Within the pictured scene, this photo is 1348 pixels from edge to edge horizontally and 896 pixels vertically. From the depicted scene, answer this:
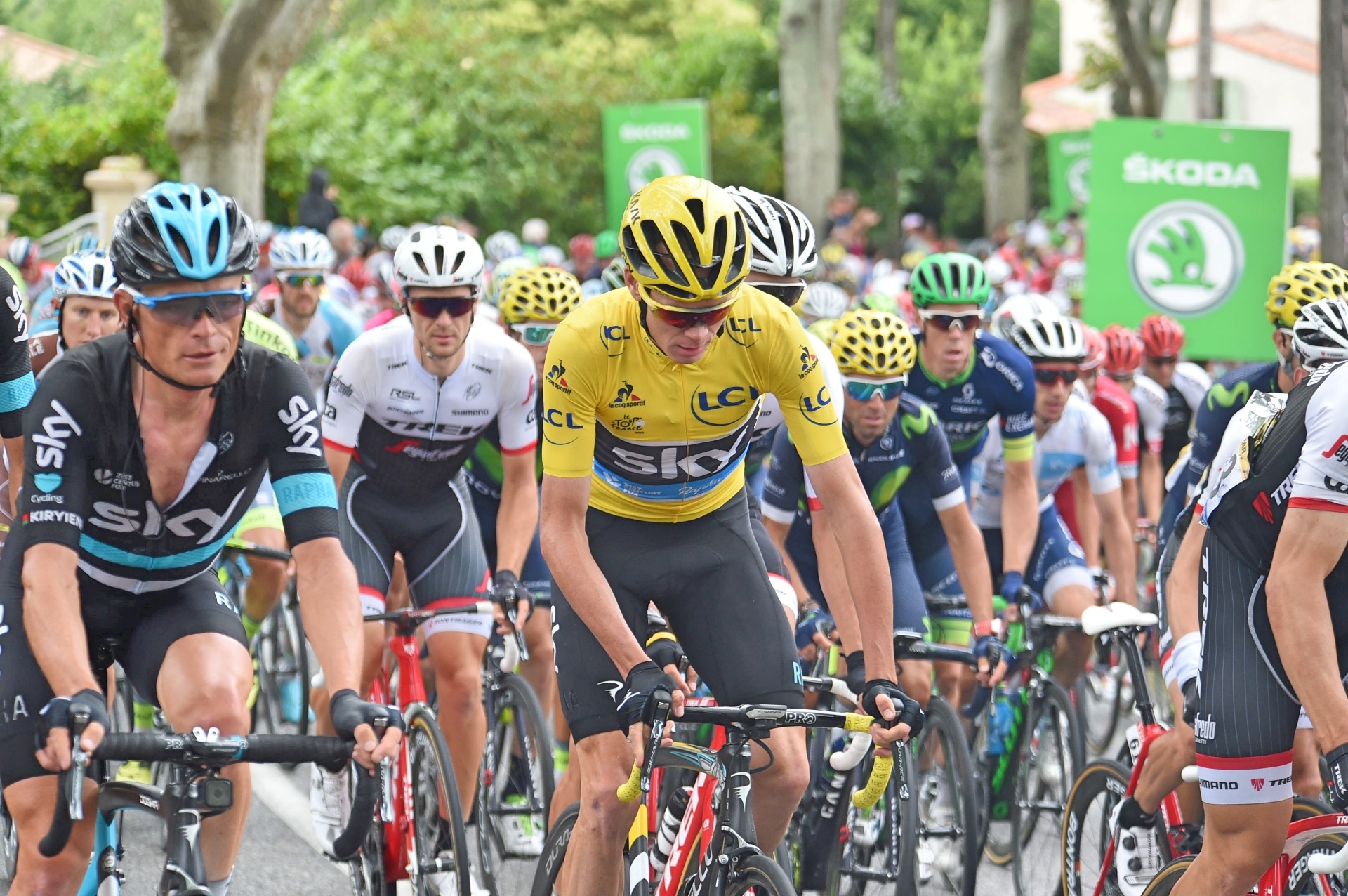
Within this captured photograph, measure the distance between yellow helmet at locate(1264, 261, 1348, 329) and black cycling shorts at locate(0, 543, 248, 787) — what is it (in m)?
4.29

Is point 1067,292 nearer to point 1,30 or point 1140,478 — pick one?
point 1140,478

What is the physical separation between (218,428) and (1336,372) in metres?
2.71

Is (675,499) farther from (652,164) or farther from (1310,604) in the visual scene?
(652,164)

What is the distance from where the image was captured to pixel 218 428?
402 cm

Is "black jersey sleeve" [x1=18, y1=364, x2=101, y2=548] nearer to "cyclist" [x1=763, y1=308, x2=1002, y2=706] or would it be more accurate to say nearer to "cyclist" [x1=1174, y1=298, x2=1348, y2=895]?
"cyclist" [x1=1174, y1=298, x2=1348, y2=895]

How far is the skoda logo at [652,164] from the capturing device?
731 inches

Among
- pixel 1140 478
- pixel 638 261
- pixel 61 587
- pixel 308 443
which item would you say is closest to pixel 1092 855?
pixel 638 261

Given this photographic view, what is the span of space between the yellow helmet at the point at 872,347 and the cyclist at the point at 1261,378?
44.0 inches

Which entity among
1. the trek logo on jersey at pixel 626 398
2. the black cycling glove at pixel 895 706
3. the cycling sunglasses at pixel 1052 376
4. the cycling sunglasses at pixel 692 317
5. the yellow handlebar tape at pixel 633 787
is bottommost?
the yellow handlebar tape at pixel 633 787

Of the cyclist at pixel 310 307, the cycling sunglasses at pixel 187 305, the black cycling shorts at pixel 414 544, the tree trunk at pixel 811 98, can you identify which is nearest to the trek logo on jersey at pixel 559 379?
the cycling sunglasses at pixel 187 305

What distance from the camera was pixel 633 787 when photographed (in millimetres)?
4074

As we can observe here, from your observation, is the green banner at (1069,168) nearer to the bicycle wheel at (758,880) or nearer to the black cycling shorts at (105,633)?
the bicycle wheel at (758,880)

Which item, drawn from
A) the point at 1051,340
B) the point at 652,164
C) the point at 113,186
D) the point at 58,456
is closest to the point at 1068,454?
the point at 1051,340

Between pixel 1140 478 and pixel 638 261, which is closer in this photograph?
pixel 638 261
